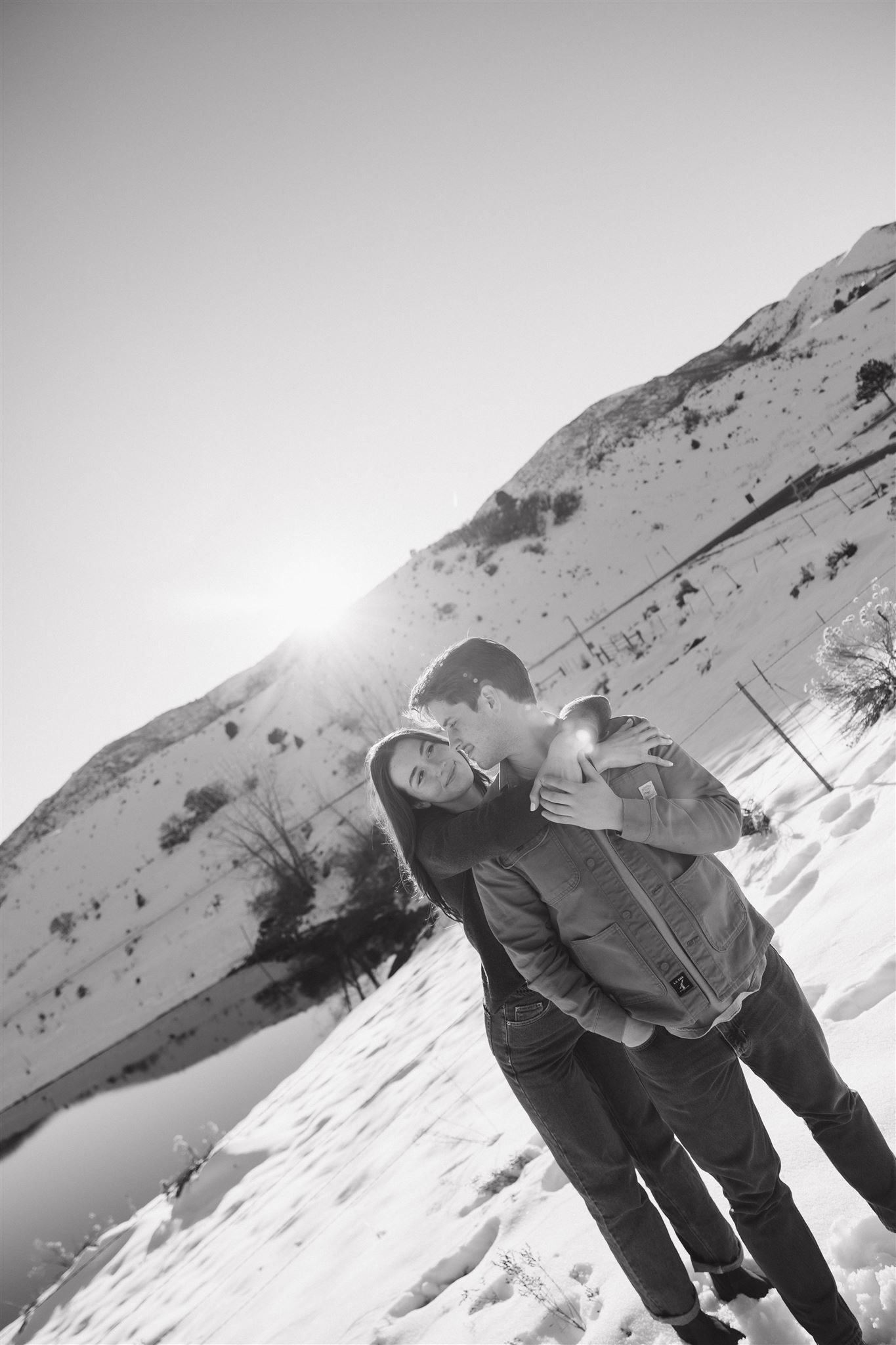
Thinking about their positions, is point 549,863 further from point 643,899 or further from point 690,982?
point 690,982

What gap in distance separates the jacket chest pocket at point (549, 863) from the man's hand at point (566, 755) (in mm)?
192

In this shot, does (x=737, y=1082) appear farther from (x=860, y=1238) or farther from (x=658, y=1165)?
(x=860, y=1238)

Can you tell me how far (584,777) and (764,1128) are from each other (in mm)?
1116

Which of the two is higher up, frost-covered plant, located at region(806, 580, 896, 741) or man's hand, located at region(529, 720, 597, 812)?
man's hand, located at region(529, 720, 597, 812)

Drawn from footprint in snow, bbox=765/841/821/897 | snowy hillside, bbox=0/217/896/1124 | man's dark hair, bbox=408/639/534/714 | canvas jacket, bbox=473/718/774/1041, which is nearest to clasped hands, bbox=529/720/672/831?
canvas jacket, bbox=473/718/774/1041

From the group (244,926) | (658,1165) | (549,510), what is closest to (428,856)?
(658,1165)

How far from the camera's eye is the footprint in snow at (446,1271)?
3.10m

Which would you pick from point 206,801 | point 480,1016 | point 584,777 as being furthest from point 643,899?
point 206,801

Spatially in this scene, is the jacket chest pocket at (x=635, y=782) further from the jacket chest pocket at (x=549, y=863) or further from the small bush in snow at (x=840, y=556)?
the small bush in snow at (x=840, y=556)

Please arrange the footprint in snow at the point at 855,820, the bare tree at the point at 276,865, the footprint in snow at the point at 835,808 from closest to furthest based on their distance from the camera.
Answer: the footprint in snow at the point at 855,820, the footprint in snow at the point at 835,808, the bare tree at the point at 276,865

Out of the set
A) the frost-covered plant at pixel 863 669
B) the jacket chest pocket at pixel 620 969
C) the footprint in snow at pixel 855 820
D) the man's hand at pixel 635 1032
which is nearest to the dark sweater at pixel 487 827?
the jacket chest pocket at pixel 620 969

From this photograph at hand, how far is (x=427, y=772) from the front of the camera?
2039 millimetres

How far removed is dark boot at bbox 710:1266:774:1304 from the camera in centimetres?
217

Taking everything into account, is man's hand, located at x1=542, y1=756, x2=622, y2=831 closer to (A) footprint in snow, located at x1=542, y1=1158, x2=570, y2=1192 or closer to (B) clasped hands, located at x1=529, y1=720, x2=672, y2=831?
(B) clasped hands, located at x1=529, y1=720, x2=672, y2=831
